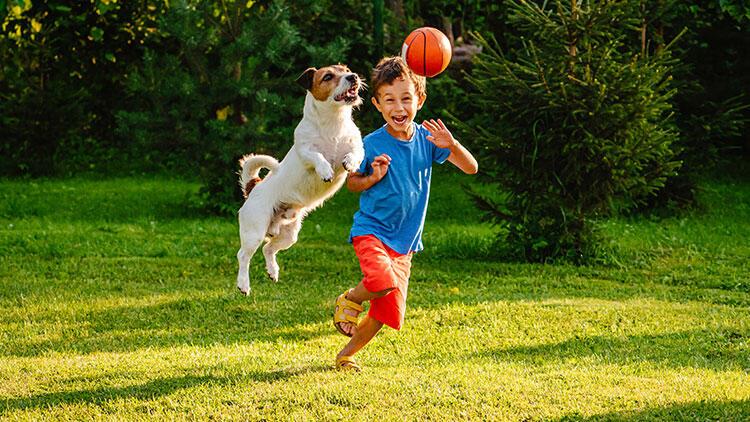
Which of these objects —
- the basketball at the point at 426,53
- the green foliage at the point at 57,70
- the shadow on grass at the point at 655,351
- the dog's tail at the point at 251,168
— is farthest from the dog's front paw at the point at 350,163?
the green foliage at the point at 57,70

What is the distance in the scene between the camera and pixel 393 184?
5191 millimetres

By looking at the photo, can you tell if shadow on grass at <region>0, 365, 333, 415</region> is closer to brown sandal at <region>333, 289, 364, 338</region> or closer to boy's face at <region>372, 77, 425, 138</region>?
brown sandal at <region>333, 289, 364, 338</region>

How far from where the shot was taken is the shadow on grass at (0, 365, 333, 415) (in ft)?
17.3

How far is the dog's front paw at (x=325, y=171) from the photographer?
446 centimetres

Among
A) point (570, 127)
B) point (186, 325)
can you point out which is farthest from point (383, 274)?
point (570, 127)

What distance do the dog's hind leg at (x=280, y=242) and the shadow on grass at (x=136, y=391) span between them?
0.74 m

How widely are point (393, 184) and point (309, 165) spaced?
0.69m

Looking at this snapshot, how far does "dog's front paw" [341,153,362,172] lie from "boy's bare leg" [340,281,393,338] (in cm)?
86

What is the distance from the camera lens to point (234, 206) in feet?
41.3

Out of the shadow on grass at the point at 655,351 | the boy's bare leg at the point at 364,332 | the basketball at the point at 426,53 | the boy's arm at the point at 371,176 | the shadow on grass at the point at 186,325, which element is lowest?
the shadow on grass at the point at 186,325

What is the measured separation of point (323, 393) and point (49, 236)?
21.5 feet

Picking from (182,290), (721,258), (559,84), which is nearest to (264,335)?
(182,290)

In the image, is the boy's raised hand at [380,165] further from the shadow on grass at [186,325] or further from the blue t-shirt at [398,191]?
the shadow on grass at [186,325]

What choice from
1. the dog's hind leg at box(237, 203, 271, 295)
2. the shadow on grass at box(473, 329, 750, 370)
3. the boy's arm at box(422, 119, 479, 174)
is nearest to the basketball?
the boy's arm at box(422, 119, 479, 174)
